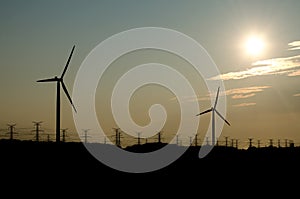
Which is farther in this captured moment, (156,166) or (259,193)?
(156,166)

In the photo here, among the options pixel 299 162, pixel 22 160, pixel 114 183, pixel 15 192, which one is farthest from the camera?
pixel 299 162

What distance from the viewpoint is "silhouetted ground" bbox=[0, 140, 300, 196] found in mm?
55375

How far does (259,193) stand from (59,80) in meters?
28.3

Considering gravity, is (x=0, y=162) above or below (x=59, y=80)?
below

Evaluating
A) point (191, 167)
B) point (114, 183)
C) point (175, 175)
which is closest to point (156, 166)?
point (191, 167)

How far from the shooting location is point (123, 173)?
66000mm

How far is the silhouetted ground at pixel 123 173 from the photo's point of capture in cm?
5538

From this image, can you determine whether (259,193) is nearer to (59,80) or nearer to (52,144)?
(59,80)

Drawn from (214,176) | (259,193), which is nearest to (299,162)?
(214,176)

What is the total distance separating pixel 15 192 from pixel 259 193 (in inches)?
895

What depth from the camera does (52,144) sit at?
81375 millimetres

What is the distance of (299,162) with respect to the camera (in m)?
87.2

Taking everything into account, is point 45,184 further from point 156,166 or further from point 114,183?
point 156,166

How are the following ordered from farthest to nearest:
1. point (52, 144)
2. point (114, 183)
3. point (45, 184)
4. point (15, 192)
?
1. point (52, 144)
2. point (114, 183)
3. point (45, 184)
4. point (15, 192)
